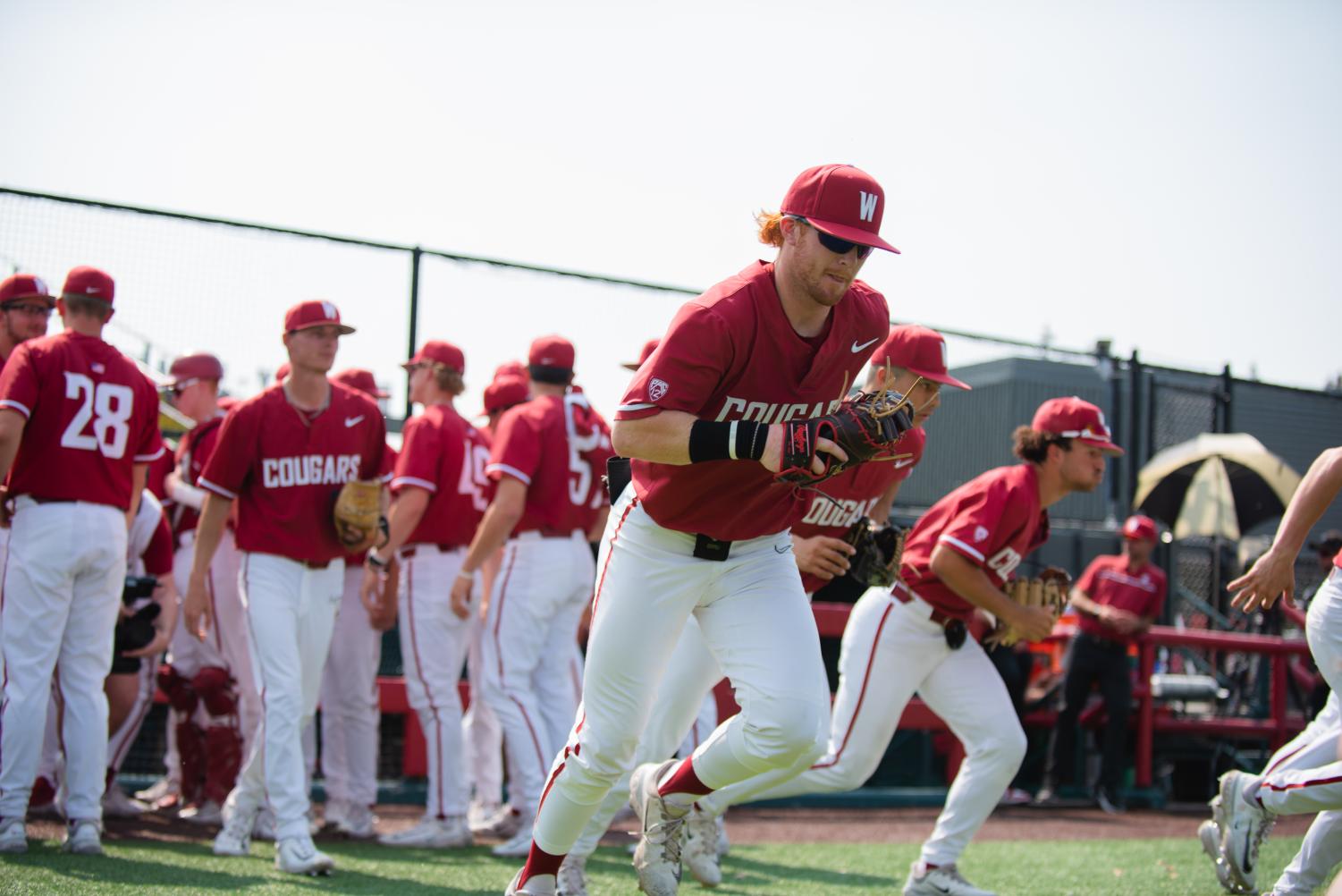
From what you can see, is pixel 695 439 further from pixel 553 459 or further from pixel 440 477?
pixel 440 477

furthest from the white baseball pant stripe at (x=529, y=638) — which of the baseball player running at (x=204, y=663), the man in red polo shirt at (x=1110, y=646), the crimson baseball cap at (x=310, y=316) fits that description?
the man in red polo shirt at (x=1110, y=646)

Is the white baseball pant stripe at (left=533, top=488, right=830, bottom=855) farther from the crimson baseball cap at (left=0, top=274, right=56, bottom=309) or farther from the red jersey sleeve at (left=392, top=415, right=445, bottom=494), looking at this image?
the crimson baseball cap at (left=0, top=274, right=56, bottom=309)

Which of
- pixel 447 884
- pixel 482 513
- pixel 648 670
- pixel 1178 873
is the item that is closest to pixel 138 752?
pixel 482 513

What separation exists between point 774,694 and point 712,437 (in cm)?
83

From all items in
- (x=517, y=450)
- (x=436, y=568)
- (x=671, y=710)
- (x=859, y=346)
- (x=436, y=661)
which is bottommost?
(x=436, y=661)

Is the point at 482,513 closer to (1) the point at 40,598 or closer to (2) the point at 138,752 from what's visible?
(1) the point at 40,598

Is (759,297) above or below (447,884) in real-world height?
above

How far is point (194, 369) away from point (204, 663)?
5.60 ft

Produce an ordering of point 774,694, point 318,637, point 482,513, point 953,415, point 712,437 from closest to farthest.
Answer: point 712,437 → point 774,694 → point 318,637 → point 482,513 → point 953,415

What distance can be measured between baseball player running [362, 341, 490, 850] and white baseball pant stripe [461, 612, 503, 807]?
330 mm

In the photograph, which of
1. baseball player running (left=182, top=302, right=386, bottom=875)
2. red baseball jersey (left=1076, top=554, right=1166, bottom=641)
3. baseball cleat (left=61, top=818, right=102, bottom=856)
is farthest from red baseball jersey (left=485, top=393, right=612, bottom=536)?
red baseball jersey (left=1076, top=554, right=1166, bottom=641)

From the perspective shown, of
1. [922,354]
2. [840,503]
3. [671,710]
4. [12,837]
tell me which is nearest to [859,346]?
[840,503]

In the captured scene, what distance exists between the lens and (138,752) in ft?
27.4

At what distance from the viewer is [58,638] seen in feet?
18.0
